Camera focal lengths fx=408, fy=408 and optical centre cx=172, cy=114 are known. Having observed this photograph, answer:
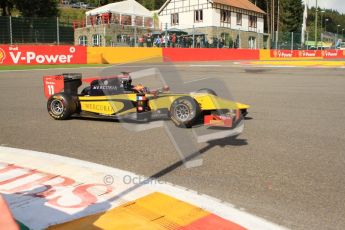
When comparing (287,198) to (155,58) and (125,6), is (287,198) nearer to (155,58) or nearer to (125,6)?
(155,58)

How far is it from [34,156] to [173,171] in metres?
1.80

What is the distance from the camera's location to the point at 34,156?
199 inches

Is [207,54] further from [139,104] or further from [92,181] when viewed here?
→ [92,181]

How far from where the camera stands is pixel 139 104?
6.61 metres

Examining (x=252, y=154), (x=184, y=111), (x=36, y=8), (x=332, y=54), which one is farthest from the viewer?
(x=36, y=8)

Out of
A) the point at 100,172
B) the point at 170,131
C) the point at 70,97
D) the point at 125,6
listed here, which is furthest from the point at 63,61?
the point at 125,6

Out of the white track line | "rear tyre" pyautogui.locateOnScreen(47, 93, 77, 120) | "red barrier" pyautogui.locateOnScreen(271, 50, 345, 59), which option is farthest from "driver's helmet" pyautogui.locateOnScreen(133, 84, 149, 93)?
"red barrier" pyautogui.locateOnScreen(271, 50, 345, 59)

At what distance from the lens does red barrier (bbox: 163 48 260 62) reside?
1117 inches

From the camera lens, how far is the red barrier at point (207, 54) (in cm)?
2837

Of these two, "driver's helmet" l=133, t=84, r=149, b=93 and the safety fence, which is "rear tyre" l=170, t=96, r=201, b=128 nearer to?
"driver's helmet" l=133, t=84, r=149, b=93

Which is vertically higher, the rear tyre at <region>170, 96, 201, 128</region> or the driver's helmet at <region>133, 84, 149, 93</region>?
the driver's helmet at <region>133, 84, 149, 93</region>

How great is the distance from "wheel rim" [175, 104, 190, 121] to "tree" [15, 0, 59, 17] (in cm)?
5084

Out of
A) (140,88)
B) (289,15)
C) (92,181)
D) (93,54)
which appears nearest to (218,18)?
(93,54)

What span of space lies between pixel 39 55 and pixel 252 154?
1922 cm
